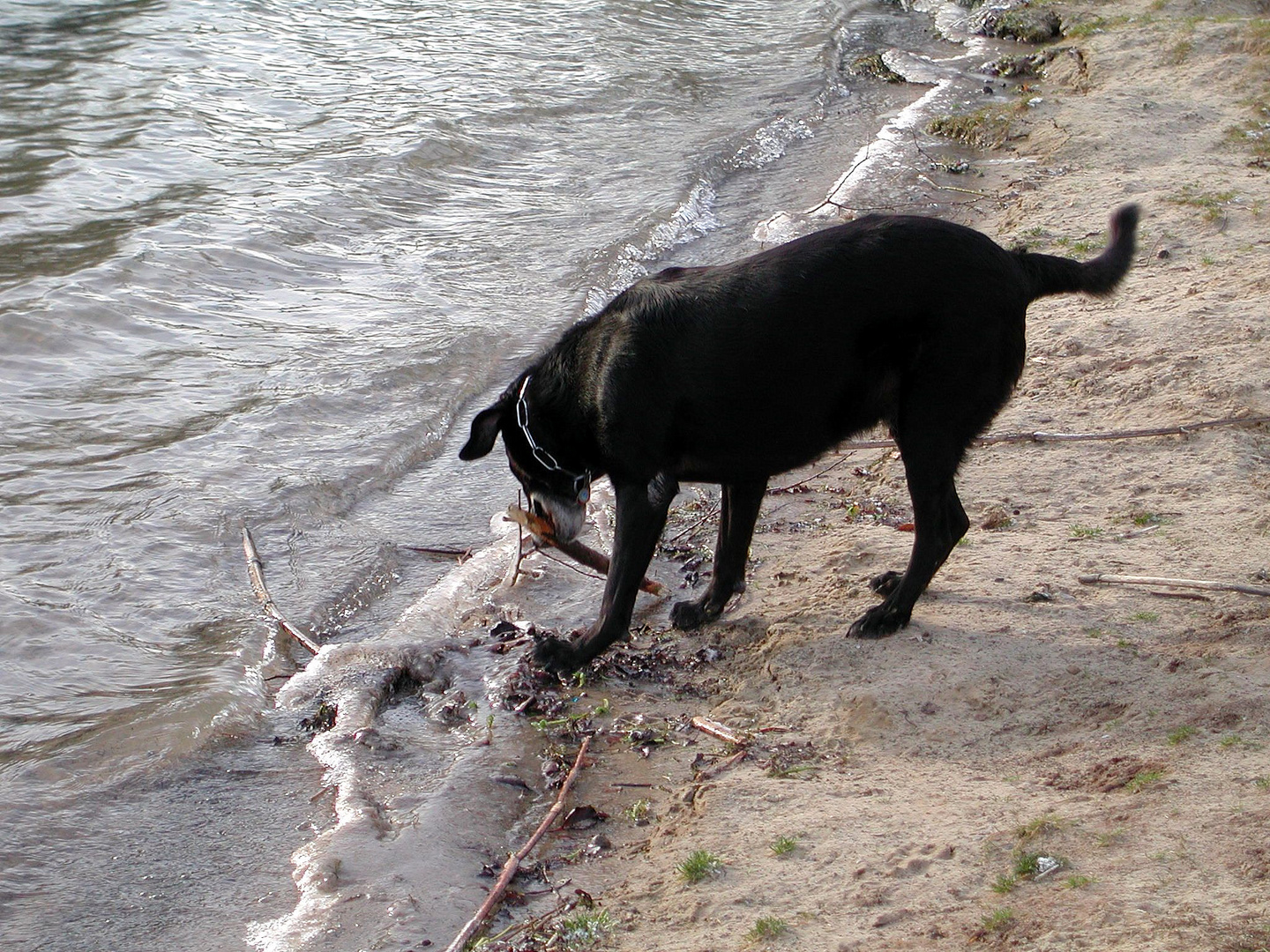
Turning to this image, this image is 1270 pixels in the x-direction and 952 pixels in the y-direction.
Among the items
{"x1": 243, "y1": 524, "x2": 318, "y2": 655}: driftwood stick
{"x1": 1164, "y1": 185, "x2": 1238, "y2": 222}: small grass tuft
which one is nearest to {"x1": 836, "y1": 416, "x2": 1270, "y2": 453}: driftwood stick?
{"x1": 243, "y1": 524, "x2": 318, "y2": 655}: driftwood stick

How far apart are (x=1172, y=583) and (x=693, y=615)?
1.85 metres

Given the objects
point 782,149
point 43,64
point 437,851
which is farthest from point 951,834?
point 43,64

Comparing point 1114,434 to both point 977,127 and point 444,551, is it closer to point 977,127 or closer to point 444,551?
point 444,551

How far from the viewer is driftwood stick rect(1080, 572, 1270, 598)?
437cm

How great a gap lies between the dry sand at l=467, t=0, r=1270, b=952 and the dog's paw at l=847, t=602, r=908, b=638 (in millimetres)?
63

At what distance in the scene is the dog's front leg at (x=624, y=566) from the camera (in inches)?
186

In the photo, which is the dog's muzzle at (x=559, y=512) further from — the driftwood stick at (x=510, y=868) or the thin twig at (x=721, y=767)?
the thin twig at (x=721, y=767)

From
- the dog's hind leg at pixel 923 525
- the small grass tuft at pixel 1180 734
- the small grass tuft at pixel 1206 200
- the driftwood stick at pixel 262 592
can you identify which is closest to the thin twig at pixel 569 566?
the driftwood stick at pixel 262 592

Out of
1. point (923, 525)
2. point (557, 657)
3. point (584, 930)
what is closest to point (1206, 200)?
point (923, 525)

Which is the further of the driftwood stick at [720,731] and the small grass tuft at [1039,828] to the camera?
the driftwood stick at [720,731]

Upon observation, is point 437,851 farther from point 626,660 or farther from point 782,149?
point 782,149

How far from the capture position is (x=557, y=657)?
4.89 metres

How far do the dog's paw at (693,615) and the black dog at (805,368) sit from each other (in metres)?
0.40

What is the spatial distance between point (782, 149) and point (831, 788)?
32.4 ft
